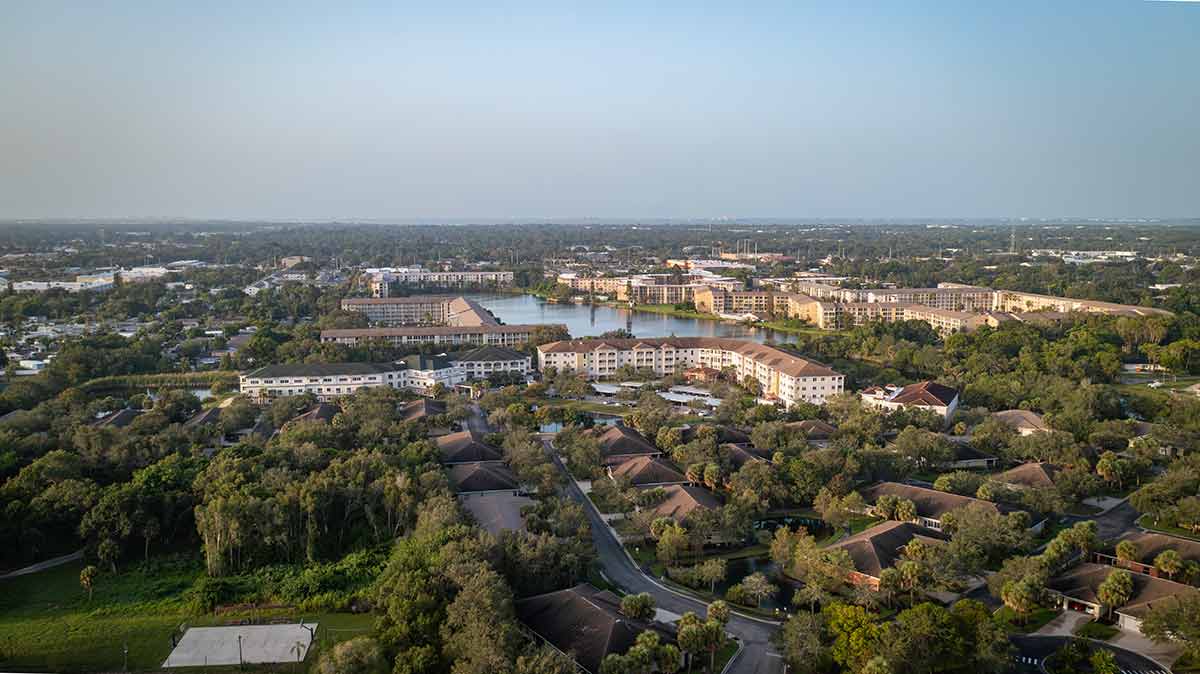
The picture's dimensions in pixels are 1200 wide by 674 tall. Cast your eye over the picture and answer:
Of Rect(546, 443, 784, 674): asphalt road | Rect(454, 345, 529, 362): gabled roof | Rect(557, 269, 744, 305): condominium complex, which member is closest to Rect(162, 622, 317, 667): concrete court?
Rect(546, 443, 784, 674): asphalt road

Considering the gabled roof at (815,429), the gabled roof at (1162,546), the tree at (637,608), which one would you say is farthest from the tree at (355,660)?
the gabled roof at (815,429)

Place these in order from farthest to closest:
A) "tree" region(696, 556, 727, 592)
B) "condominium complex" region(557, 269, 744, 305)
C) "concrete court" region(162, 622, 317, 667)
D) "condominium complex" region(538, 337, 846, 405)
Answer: "condominium complex" region(557, 269, 744, 305) → "condominium complex" region(538, 337, 846, 405) → "tree" region(696, 556, 727, 592) → "concrete court" region(162, 622, 317, 667)

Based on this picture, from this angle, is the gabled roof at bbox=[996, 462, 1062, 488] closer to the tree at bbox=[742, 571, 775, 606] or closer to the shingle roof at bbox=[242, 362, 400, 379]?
the tree at bbox=[742, 571, 775, 606]

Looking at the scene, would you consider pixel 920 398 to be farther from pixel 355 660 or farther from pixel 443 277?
pixel 443 277

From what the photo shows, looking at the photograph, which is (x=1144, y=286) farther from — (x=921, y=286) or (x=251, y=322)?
(x=251, y=322)

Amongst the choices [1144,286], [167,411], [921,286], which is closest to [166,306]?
[167,411]

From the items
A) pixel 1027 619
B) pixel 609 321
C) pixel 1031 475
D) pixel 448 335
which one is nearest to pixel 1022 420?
pixel 1031 475
